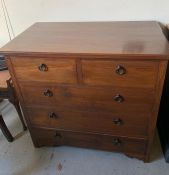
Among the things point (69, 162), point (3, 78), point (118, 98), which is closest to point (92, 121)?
point (118, 98)

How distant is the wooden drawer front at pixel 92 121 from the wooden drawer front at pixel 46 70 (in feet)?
0.87

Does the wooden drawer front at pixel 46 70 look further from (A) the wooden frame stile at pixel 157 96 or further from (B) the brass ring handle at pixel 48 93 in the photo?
(A) the wooden frame stile at pixel 157 96

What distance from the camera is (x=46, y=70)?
4.03ft

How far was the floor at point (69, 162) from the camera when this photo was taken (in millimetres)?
1508

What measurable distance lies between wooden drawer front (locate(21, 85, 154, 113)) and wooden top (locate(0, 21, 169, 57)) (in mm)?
246

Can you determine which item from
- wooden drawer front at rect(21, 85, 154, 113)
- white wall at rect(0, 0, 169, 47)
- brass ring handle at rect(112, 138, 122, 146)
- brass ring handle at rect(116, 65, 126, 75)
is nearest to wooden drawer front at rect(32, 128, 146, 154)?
brass ring handle at rect(112, 138, 122, 146)

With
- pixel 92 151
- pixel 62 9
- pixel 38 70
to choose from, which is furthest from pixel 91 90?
pixel 62 9

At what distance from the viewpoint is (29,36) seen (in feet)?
4.58

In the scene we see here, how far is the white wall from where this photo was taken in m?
1.47

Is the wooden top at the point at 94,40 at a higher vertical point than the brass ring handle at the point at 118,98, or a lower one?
higher

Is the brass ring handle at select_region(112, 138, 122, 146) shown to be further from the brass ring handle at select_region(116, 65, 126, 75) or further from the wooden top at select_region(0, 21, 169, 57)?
the wooden top at select_region(0, 21, 169, 57)

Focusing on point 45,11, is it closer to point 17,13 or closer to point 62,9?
point 62,9

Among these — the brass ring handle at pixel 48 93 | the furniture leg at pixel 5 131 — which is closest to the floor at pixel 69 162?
the furniture leg at pixel 5 131

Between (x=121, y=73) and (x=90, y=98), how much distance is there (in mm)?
276
